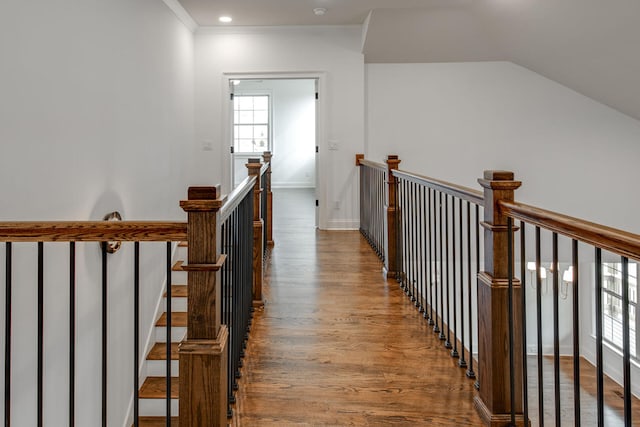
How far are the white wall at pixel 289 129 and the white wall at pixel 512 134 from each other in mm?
5309

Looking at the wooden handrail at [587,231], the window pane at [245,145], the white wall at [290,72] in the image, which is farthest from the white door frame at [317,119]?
the window pane at [245,145]

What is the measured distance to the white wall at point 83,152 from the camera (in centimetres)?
234

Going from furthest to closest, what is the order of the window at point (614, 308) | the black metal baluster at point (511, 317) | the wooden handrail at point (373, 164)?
the window at point (614, 308), the wooden handrail at point (373, 164), the black metal baluster at point (511, 317)

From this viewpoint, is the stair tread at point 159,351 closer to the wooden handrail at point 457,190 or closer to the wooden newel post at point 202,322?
the wooden handrail at point 457,190

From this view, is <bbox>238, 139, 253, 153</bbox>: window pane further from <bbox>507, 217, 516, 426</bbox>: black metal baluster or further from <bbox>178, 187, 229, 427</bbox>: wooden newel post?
<bbox>178, 187, 229, 427</bbox>: wooden newel post

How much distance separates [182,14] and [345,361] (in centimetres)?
448

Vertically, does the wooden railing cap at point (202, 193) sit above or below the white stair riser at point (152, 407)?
above

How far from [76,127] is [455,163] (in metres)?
4.75

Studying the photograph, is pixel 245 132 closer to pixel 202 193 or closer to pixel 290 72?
pixel 290 72

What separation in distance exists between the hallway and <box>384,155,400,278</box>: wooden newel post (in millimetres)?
161

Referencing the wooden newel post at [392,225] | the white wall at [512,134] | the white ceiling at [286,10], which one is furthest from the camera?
the white wall at [512,134]

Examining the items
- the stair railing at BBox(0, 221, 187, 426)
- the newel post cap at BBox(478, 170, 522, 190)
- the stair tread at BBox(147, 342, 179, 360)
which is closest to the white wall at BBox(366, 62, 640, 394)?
the stair tread at BBox(147, 342, 179, 360)

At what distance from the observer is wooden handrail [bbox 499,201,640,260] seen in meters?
1.12

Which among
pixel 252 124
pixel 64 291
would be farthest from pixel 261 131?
pixel 64 291
